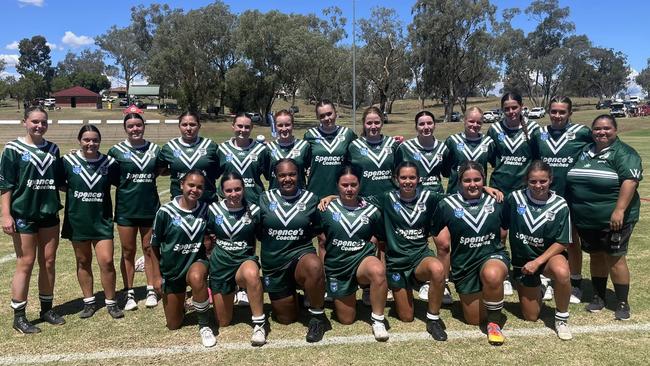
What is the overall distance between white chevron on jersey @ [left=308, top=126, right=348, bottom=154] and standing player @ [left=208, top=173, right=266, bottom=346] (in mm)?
1276

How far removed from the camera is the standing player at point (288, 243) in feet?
15.1

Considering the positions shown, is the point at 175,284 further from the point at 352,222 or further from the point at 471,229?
the point at 471,229

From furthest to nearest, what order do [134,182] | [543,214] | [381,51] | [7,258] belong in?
[381,51] < [7,258] < [134,182] < [543,214]

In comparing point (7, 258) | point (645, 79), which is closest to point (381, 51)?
point (7, 258)

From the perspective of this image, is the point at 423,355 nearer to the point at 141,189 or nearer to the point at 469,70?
the point at 141,189

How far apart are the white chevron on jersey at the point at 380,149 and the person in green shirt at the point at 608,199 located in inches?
72.3

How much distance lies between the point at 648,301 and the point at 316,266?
3.42m

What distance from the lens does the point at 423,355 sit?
A: 161 inches

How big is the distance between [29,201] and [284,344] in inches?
106

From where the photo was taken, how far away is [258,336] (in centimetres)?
434

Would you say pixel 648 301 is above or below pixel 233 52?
below

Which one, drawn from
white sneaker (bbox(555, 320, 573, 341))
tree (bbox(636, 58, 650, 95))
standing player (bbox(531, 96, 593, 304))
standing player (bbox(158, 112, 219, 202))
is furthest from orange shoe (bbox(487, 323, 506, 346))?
tree (bbox(636, 58, 650, 95))

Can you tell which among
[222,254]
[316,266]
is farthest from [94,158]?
[316,266]

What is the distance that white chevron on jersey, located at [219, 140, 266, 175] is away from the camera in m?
5.51
